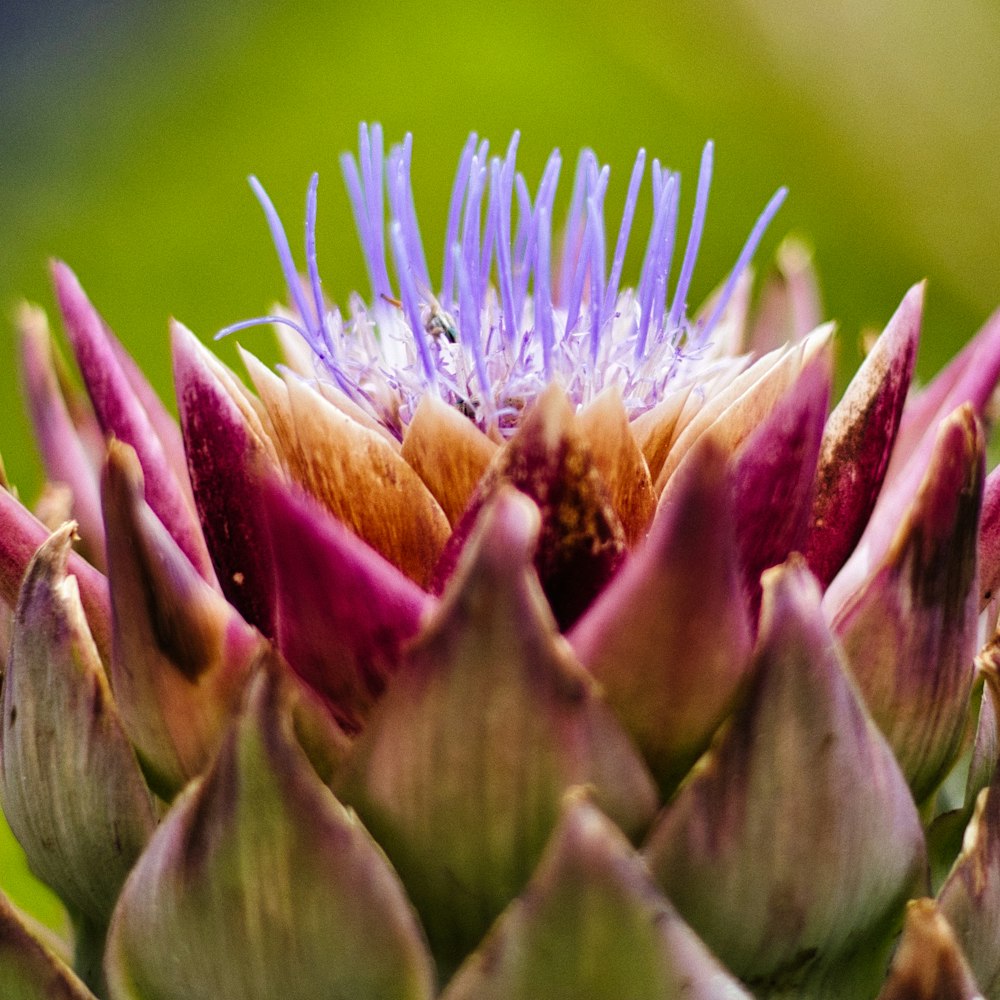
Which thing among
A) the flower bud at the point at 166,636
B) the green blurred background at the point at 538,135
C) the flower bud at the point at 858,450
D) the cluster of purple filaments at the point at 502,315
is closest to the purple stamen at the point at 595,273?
the cluster of purple filaments at the point at 502,315

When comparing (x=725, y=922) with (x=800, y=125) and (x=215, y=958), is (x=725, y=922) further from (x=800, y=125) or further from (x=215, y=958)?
(x=800, y=125)

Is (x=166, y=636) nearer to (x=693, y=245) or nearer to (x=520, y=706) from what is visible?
(x=520, y=706)

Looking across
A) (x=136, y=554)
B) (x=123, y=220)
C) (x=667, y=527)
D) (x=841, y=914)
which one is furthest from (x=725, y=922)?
(x=123, y=220)

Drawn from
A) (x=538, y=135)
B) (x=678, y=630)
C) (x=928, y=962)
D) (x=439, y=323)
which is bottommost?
(x=928, y=962)

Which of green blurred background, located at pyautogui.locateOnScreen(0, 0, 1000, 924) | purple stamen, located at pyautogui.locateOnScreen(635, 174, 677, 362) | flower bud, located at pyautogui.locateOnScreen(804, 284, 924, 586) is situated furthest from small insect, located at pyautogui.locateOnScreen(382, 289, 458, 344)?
green blurred background, located at pyautogui.locateOnScreen(0, 0, 1000, 924)

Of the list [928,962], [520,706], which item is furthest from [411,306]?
[928,962]

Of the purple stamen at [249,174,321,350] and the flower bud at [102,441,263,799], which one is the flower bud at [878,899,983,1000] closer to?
the flower bud at [102,441,263,799]

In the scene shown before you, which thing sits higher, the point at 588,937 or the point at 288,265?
the point at 288,265
